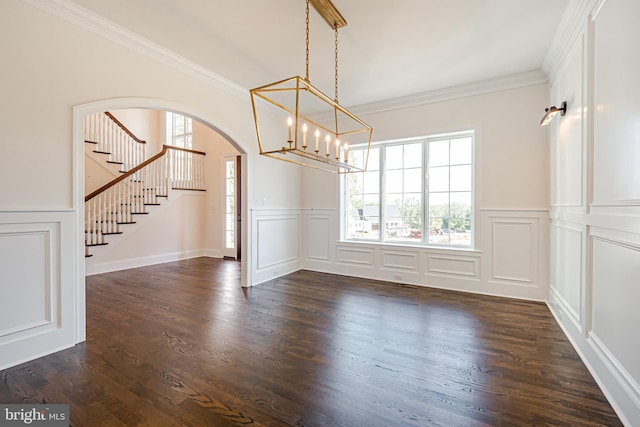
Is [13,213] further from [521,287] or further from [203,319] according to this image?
[521,287]

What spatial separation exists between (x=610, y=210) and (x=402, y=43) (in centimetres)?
243

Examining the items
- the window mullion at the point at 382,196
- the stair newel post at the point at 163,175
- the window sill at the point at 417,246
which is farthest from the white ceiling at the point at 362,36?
the stair newel post at the point at 163,175

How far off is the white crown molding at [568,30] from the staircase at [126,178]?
23.8ft

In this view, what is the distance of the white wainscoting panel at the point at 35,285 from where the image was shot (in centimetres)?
223

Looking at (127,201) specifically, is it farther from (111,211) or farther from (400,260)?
(400,260)

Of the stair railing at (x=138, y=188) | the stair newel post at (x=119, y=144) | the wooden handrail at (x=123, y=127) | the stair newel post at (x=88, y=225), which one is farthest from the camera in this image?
the stair newel post at (x=119, y=144)

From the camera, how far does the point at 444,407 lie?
179 centimetres

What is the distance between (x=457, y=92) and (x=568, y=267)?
2787mm

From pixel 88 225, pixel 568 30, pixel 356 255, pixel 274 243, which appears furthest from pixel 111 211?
pixel 568 30

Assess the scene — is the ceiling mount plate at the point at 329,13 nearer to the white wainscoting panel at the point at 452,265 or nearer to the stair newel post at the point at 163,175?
the white wainscoting panel at the point at 452,265

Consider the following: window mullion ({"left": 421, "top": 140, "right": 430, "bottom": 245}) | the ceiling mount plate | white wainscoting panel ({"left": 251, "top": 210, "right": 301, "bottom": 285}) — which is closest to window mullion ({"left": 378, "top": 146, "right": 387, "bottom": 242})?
window mullion ({"left": 421, "top": 140, "right": 430, "bottom": 245})

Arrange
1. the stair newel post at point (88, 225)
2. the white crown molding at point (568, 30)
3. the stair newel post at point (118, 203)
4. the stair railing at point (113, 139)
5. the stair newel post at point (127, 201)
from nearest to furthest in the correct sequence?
the white crown molding at point (568, 30)
the stair newel post at point (88, 225)
the stair newel post at point (118, 203)
the stair newel post at point (127, 201)
the stair railing at point (113, 139)

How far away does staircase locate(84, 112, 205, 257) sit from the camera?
5625 millimetres

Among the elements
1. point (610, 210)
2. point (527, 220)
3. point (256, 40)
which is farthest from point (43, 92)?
point (527, 220)
